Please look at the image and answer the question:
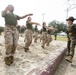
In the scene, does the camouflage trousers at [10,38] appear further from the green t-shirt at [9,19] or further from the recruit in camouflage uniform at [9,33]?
the green t-shirt at [9,19]

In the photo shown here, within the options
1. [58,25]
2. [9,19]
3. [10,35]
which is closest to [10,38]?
[10,35]

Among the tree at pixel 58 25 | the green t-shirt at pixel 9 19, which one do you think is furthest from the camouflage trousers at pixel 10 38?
the tree at pixel 58 25

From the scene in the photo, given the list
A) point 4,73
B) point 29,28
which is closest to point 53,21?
point 29,28

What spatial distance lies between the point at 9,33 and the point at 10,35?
0.07 m

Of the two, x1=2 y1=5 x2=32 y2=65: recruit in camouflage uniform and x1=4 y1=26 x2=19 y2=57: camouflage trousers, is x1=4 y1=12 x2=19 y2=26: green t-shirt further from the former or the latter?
x1=4 y1=26 x2=19 y2=57: camouflage trousers

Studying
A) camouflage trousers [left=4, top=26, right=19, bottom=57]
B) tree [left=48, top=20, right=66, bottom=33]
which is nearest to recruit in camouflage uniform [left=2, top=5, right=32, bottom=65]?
camouflage trousers [left=4, top=26, right=19, bottom=57]

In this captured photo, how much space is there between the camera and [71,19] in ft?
29.9

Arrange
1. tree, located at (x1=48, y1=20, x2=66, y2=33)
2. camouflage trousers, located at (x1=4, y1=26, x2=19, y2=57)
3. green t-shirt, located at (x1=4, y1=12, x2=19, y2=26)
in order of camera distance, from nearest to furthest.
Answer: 1. camouflage trousers, located at (x1=4, y1=26, x2=19, y2=57)
2. green t-shirt, located at (x1=4, y1=12, x2=19, y2=26)
3. tree, located at (x1=48, y1=20, x2=66, y2=33)

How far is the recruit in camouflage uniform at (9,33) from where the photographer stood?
7.67 metres

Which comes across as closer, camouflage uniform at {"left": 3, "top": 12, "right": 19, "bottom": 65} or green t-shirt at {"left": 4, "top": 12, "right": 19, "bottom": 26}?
camouflage uniform at {"left": 3, "top": 12, "right": 19, "bottom": 65}

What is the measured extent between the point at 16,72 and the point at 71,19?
3.49m

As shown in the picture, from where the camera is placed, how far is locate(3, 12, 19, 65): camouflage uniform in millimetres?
7676

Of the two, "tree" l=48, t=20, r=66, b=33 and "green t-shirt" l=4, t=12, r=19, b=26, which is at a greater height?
"tree" l=48, t=20, r=66, b=33

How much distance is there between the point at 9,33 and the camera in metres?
7.73
